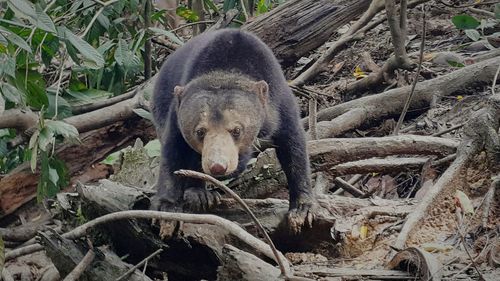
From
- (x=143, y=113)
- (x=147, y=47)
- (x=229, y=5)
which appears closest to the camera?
(x=143, y=113)

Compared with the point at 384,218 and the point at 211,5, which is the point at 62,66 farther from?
the point at 384,218

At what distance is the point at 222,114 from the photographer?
4.37 meters

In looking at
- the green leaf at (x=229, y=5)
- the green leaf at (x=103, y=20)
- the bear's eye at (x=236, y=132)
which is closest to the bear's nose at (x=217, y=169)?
the bear's eye at (x=236, y=132)

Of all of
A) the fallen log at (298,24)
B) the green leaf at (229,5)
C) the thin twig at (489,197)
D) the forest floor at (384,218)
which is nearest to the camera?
the forest floor at (384,218)

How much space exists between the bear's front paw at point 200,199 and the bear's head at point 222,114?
0.16 m

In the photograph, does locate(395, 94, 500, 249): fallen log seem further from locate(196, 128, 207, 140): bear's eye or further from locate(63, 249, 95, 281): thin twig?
locate(63, 249, 95, 281): thin twig

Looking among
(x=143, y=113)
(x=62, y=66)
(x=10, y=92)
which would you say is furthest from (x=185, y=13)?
(x=10, y=92)

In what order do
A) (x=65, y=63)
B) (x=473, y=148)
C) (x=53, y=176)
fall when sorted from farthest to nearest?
(x=65, y=63) → (x=53, y=176) → (x=473, y=148)

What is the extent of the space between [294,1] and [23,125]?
2397 millimetres

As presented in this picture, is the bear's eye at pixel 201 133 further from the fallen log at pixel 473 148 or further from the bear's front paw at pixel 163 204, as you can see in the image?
the fallen log at pixel 473 148

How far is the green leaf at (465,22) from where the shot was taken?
23.2 feet

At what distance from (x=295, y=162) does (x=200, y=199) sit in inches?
23.5

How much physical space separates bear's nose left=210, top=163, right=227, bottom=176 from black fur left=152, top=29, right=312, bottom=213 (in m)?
0.38

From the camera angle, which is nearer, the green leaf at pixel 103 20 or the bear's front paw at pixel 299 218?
the bear's front paw at pixel 299 218
